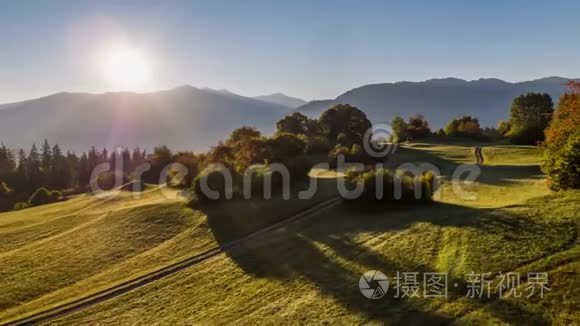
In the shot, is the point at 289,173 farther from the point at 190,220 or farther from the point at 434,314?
the point at 434,314

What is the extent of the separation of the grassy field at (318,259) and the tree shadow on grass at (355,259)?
7cm

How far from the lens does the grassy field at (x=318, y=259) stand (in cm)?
1527

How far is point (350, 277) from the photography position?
1902 cm

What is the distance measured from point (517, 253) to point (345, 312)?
7.99 m

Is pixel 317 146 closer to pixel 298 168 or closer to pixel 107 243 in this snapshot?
pixel 298 168

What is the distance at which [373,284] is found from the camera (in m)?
17.6

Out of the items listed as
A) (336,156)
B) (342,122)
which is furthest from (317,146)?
(336,156)

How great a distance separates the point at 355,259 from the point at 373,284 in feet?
10.8

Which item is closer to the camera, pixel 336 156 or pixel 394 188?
pixel 394 188

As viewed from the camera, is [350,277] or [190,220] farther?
[190,220]

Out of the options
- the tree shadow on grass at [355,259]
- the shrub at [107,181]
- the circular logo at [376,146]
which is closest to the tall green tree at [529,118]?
the circular logo at [376,146]

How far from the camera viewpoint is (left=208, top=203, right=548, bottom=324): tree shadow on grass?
14.4 meters

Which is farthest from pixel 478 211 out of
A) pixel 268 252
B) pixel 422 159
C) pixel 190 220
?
pixel 422 159

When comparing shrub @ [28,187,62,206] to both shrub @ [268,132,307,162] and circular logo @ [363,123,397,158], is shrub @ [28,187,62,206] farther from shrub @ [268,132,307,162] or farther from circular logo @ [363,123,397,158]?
circular logo @ [363,123,397,158]
